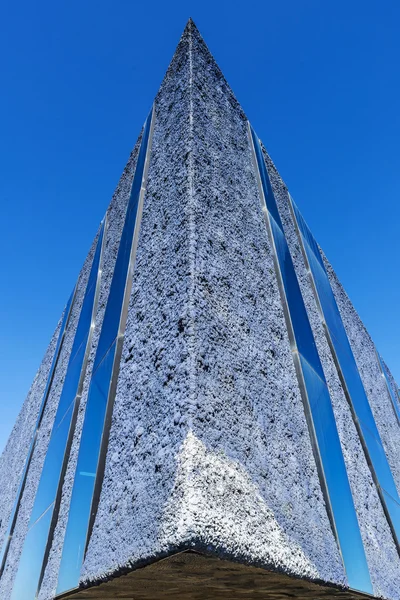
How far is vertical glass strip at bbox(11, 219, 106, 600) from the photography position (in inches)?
111

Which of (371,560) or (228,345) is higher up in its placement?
(228,345)

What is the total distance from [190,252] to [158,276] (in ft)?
0.92

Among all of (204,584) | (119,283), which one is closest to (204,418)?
(204,584)

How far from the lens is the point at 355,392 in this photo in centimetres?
380

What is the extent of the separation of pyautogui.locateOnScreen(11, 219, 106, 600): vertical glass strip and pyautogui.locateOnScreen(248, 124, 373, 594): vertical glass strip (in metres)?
1.54

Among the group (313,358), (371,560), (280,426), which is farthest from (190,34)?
(371,560)

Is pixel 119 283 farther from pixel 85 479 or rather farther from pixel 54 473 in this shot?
pixel 54 473

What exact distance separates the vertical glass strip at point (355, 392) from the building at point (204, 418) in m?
0.04

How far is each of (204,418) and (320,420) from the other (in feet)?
3.95

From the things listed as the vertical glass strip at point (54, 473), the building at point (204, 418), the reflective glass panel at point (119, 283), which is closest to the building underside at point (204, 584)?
the building at point (204, 418)

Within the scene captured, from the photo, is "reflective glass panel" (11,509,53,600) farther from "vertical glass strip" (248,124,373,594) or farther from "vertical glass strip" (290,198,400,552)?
"vertical glass strip" (290,198,400,552)

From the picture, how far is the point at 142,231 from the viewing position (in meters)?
2.62

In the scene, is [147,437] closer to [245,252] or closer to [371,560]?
[245,252]

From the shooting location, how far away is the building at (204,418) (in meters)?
1.48
